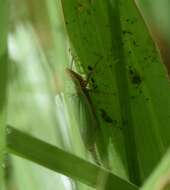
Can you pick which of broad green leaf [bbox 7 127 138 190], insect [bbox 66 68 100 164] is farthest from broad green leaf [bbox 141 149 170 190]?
insect [bbox 66 68 100 164]

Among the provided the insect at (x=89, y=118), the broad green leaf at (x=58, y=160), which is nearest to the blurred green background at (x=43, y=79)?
the insect at (x=89, y=118)

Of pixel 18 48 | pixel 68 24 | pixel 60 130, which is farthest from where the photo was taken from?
pixel 18 48

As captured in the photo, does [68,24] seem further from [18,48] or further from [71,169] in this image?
[18,48]

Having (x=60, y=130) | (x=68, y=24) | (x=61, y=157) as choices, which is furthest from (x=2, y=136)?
(x=60, y=130)

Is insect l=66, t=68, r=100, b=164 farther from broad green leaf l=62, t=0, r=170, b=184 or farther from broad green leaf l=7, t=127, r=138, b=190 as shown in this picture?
broad green leaf l=7, t=127, r=138, b=190

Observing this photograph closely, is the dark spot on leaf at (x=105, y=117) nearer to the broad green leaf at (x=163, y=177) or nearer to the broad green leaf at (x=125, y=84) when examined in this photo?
the broad green leaf at (x=125, y=84)

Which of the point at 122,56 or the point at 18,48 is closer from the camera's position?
the point at 122,56

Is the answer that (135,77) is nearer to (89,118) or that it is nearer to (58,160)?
(89,118)

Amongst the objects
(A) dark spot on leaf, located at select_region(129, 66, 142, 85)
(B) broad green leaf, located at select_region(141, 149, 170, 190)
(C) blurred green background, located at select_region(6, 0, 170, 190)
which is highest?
(B) broad green leaf, located at select_region(141, 149, 170, 190)

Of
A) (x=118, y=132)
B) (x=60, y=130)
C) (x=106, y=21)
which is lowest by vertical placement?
(x=60, y=130)
